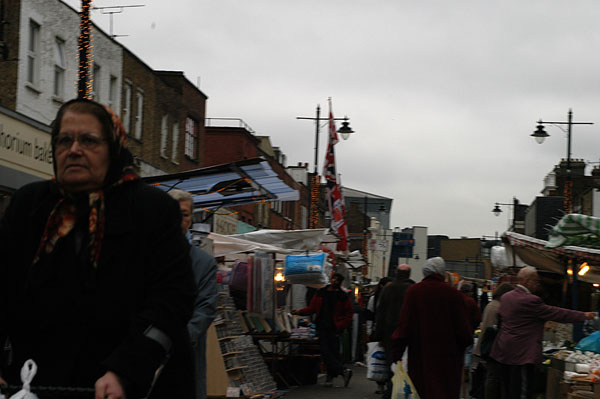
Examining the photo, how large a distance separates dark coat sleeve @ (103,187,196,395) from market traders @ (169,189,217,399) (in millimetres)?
2630

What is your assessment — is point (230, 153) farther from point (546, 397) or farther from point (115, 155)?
point (115, 155)

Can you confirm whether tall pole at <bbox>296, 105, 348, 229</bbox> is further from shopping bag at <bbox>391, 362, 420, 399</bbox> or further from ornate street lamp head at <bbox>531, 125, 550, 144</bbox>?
shopping bag at <bbox>391, 362, 420, 399</bbox>

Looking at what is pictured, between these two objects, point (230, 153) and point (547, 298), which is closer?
point (547, 298)

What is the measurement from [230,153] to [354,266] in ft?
63.0

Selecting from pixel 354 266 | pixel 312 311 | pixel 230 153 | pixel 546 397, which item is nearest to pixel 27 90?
pixel 312 311

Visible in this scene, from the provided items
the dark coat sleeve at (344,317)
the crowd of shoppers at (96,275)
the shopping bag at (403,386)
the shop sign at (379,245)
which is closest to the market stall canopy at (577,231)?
the shopping bag at (403,386)

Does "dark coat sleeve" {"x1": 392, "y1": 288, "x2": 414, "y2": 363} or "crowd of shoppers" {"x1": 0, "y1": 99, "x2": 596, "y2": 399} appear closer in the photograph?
"crowd of shoppers" {"x1": 0, "y1": 99, "x2": 596, "y2": 399}

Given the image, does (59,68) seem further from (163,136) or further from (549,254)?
(549,254)

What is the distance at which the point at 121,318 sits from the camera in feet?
9.57

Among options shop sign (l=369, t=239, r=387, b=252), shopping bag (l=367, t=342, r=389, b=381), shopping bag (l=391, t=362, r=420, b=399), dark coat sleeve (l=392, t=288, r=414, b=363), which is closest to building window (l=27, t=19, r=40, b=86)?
shopping bag (l=367, t=342, r=389, b=381)

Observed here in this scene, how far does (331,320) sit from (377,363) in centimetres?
242

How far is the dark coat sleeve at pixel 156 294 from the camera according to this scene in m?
2.84

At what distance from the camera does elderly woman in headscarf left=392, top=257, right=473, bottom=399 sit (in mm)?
8953

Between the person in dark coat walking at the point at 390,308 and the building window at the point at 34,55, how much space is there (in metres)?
12.3
